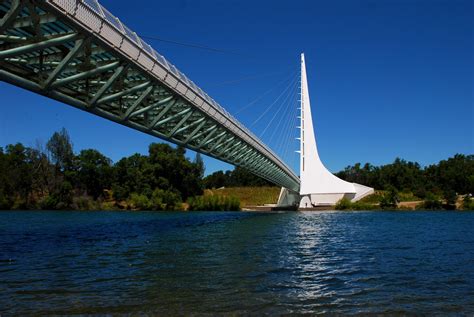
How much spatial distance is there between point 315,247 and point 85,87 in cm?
1208

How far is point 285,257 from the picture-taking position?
15.3m

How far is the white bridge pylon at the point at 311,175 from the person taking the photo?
240 feet

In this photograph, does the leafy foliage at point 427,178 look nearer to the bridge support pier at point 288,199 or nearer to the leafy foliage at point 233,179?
the bridge support pier at point 288,199

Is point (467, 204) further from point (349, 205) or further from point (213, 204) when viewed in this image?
point (213, 204)

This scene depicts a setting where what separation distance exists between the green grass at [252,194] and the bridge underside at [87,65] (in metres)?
77.3

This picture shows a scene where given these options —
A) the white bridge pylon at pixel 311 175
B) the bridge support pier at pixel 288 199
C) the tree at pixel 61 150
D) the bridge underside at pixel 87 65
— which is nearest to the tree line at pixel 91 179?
the tree at pixel 61 150

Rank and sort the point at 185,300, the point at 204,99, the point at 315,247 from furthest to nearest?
1. the point at 204,99
2. the point at 315,247
3. the point at 185,300

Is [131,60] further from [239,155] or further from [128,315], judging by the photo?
[239,155]

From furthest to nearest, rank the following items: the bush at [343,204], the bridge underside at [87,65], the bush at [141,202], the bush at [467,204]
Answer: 1. the bush at [141,202]
2. the bush at [343,204]
3. the bush at [467,204]
4. the bridge underside at [87,65]

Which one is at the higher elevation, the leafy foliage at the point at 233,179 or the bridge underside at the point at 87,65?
the leafy foliage at the point at 233,179

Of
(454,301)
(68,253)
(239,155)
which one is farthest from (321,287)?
(239,155)

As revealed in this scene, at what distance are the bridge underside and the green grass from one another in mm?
77313

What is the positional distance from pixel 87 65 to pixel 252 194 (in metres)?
95.4

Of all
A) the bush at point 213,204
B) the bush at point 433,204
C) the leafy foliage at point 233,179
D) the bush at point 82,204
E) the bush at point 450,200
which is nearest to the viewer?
the bush at point 450,200
